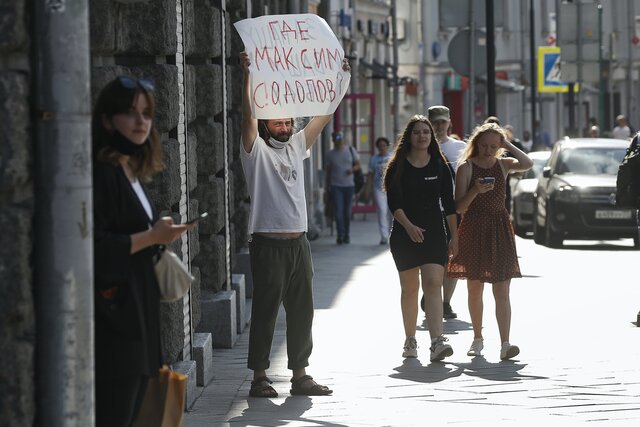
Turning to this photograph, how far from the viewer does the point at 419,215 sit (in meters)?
12.2

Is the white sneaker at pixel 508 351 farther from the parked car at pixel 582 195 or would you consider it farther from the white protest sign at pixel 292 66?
the parked car at pixel 582 195

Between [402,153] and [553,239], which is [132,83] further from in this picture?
[553,239]

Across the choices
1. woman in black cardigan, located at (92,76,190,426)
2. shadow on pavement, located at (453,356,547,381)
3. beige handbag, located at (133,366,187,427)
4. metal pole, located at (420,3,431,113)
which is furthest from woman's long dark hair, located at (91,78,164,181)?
metal pole, located at (420,3,431,113)

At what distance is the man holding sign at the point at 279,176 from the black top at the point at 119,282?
421 cm

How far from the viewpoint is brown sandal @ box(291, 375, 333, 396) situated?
33.8ft

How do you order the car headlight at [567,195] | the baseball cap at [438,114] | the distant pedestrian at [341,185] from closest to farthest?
1. the baseball cap at [438,114]
2. the car headlight at [567,195]
3. the distant pedestrian at [341,185]

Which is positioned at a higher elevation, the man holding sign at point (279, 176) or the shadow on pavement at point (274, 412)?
the man holding sign at point (279, 176)

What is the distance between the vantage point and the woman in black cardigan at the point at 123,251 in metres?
5.87

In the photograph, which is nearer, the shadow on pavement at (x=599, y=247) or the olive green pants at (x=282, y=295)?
the olive green pants at (x=282, y=295)

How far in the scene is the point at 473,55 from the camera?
80.4ft

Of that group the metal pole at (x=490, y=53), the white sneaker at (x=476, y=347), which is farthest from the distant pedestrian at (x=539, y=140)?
the white sneaker at (x=476, y=347)

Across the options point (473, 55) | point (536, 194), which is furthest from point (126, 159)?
point (536, 194)

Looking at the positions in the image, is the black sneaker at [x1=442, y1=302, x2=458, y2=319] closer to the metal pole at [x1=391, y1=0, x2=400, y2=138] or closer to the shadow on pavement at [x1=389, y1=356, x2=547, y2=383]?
the shadow on pavement at [x1=389, y1=356, x2=547, y2=383]

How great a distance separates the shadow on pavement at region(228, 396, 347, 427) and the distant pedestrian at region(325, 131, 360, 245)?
1784cm
